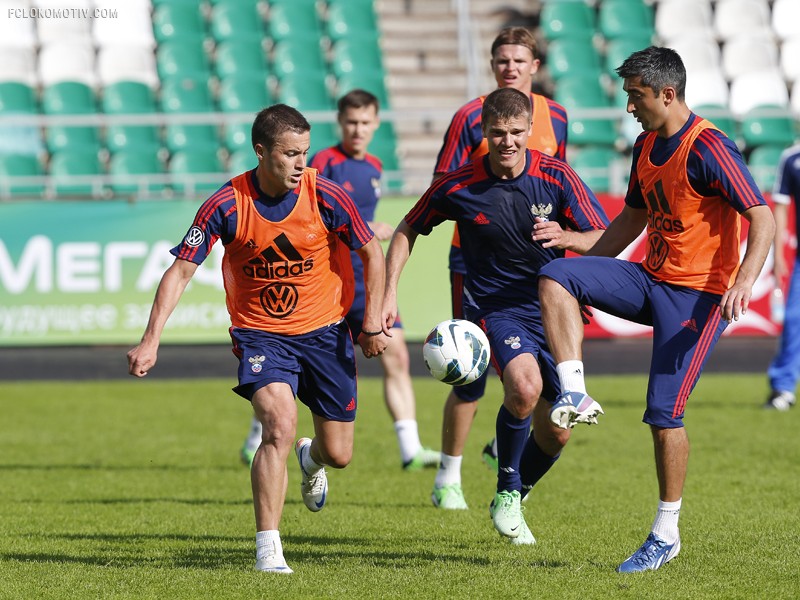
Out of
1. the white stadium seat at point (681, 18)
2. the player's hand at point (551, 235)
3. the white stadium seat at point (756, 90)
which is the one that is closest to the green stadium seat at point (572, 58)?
the white stadium seat at point (681, 18)

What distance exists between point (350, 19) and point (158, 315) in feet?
53.4

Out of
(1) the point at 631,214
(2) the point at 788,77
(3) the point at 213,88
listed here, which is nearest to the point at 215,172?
(3) the point at 213,88

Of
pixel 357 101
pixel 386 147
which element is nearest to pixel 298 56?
pixel 386 147

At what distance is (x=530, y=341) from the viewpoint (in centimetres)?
670

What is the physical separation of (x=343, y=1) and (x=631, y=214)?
16.1 meters

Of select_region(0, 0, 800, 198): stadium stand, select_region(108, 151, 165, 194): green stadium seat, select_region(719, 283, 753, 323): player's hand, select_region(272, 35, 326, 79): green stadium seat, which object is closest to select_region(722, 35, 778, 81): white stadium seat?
select_region(0, 0, 800, 198): stadium stand

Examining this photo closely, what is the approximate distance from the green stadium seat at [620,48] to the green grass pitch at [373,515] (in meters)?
9.60

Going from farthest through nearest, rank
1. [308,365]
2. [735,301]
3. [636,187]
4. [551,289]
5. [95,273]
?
1. [95,273]
2. [308,365]
3. [636,187]
4. [551,289]
5. [735,301]

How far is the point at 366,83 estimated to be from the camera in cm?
2058

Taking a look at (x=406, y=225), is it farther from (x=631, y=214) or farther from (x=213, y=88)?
(x=213, y=88)

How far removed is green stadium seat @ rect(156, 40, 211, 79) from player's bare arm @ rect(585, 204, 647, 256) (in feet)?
48.6

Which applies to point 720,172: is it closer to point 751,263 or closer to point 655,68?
point 751,263

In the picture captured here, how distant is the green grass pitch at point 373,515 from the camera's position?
5.77 metres

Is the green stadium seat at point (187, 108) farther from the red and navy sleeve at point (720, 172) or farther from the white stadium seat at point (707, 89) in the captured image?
the red and navy sleeve at point (720, 172)
